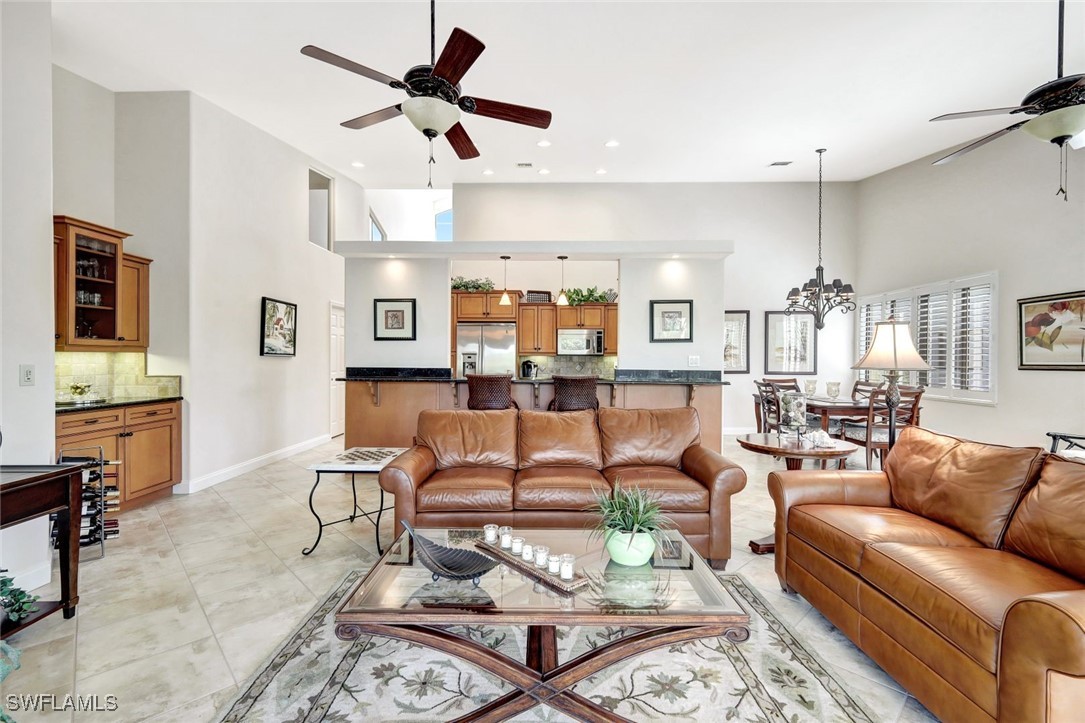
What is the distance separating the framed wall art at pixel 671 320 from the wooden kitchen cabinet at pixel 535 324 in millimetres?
2401

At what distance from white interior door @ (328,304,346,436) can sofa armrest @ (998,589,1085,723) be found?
7149 mm

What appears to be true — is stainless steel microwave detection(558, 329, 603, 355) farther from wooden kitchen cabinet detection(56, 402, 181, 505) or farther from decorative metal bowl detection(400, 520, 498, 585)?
decorative metal bowl detection(400, 520, 498, 585)

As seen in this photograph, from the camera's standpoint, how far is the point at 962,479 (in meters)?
2.15

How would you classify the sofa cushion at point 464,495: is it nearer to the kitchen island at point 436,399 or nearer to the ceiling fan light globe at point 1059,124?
the kitchen island at point 436,399

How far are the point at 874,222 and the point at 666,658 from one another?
7347 mm

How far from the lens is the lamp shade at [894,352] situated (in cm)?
292

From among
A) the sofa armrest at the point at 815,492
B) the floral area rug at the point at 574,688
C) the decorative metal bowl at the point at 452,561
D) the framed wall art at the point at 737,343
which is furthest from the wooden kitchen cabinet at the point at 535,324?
the decorative metal bowl at the point at 452,561

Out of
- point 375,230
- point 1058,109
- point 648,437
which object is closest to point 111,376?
point 648,437

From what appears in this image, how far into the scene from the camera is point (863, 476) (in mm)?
2555

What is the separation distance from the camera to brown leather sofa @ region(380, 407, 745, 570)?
278 centimetres

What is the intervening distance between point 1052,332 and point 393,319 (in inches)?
268

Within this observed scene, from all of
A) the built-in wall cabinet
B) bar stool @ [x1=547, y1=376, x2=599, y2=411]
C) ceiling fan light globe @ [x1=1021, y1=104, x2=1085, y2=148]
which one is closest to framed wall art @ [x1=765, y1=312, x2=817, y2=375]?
bar stool @ [x1=547, y1=376, x2=599, y2=411]

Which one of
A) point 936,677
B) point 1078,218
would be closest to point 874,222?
point 1078,218

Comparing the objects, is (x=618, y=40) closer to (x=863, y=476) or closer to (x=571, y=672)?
(x=863, y=476)
